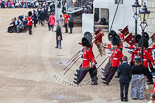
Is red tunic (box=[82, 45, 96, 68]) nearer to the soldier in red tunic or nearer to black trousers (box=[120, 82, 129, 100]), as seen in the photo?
the soldier in red tunic

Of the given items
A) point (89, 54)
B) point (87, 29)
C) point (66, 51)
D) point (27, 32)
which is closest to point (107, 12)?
point (87, 29)

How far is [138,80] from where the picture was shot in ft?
42.8

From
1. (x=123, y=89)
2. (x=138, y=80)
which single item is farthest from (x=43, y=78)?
(x=138, y=80)

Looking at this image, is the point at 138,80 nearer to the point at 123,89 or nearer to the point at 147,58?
the point at 123,89

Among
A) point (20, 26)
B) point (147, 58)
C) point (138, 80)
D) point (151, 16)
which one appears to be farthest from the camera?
point (20, 26)

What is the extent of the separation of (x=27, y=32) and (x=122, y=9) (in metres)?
6.76

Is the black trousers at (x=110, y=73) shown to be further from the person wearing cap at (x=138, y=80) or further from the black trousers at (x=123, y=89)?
the black trousers at (x=123, y=89)

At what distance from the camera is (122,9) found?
27641 mm

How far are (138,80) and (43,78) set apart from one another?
4.31 metres

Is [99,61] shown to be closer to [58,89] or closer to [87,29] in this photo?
[58,89]

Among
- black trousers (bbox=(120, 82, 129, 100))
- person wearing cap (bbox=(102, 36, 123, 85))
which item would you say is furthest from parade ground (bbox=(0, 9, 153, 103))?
person wearing cap (bbox=(102, 36, 123, 85))

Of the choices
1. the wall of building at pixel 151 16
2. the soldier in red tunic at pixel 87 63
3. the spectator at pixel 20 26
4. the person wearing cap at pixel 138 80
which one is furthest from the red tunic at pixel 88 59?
the spectator at pixel 20 26

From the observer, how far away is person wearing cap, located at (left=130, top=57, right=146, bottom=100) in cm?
1301

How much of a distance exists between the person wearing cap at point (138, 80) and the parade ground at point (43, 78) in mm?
270
